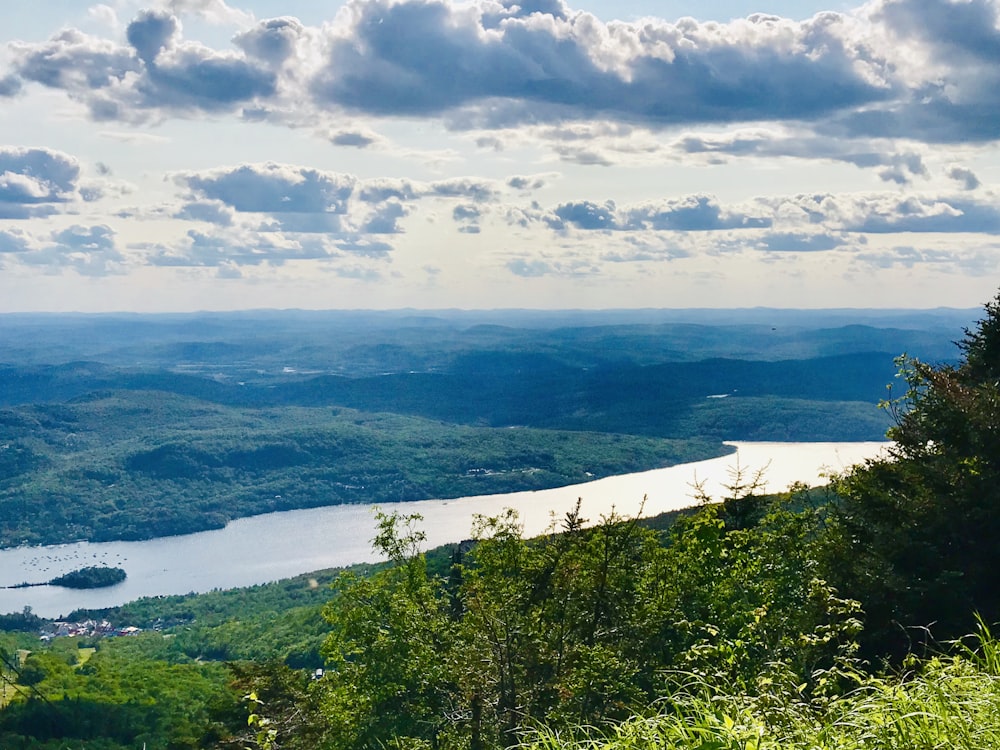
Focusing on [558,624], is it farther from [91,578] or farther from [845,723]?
[91,578]

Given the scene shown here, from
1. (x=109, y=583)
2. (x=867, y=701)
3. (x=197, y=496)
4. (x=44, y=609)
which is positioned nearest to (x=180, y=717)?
(x=867, y=701)

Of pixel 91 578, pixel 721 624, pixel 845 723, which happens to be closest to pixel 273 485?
pixel 91 578

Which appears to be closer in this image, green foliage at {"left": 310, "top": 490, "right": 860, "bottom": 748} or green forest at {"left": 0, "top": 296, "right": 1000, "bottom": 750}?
green forest at {"left": 0, "top": 296, "right": 1000, "bottom": 750}

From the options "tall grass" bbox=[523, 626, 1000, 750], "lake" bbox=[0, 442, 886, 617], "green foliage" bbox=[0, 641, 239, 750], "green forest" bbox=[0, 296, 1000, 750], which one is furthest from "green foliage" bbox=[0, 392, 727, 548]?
"tall grass" bbox=[523, 626, 1000, 750]

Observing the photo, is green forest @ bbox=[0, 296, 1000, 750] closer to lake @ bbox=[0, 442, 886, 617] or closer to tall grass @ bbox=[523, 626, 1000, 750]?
tall grass @ bbox=[523, 626, 1000, 750]

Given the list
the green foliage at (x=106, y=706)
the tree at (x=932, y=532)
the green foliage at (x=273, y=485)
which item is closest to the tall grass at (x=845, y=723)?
the tree at (x=932, y=532)

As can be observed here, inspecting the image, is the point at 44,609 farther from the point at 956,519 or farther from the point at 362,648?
the point at 956,519

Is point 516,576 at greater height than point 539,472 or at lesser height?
greater
